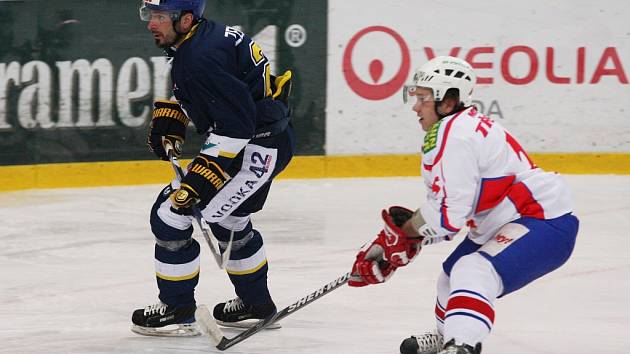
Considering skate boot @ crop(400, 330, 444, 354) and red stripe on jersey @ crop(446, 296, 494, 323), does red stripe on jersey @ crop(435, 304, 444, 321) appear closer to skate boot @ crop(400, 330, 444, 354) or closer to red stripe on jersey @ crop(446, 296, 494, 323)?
skate boot @ crop(400, 330, 444, 354)

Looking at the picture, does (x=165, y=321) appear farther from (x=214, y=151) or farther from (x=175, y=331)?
(x=214, y=151)

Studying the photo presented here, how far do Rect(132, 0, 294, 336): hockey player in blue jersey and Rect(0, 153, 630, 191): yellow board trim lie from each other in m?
2.86

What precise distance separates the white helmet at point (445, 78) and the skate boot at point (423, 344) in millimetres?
814

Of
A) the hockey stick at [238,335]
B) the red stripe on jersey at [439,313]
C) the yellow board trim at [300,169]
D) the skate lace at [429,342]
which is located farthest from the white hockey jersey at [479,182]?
the yellow board trim at [300,169]

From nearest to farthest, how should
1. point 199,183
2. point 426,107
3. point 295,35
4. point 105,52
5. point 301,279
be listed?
point 426,107, point 199,183, point 301,279, point 105,52, point 295,35

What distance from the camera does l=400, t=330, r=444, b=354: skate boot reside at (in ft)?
13.1

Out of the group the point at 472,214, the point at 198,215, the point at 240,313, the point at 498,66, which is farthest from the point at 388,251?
the point at 498,66

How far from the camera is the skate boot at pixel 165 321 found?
4.24 metres

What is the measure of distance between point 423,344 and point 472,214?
0.58m

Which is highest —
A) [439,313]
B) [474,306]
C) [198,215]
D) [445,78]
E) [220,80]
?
[445,78]

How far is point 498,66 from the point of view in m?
7.44

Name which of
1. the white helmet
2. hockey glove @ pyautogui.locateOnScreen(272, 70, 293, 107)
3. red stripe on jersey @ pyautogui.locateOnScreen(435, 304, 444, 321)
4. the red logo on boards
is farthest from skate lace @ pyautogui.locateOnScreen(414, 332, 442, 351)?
the red logo on boards

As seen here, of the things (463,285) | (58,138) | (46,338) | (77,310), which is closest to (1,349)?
(46,338)

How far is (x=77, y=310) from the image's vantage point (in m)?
4.65
